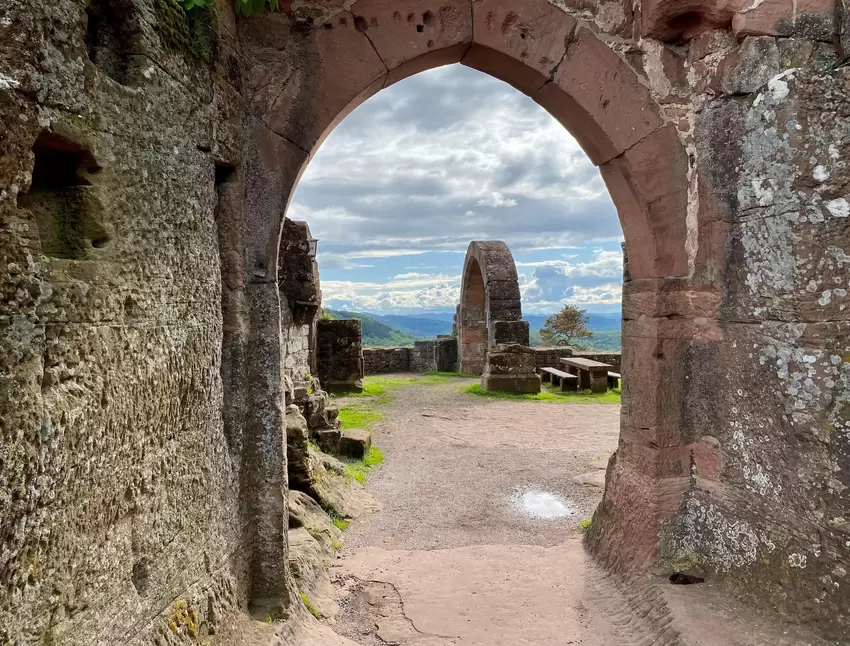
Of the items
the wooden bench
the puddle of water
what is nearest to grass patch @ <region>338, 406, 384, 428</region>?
the puddle of water

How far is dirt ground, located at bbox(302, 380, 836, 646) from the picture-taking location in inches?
112

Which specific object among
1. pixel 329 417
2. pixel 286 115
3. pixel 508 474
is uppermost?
pixel 286 115

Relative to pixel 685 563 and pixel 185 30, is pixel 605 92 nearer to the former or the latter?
pixel 185 30

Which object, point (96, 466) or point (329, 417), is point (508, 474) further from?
point (96, 466)

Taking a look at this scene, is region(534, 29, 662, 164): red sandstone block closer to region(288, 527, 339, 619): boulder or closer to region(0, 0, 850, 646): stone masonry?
region(0, 0, 850, 646): stone masonry

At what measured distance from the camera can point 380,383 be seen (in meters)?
13.7

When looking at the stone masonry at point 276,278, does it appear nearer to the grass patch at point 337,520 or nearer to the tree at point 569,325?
the grass patch at point 337,520

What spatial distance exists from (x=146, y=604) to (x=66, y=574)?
0.45 metres

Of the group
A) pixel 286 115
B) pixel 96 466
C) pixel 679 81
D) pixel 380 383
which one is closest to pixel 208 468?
pixel 96 466

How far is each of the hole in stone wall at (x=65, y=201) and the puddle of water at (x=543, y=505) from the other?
4.05 metres

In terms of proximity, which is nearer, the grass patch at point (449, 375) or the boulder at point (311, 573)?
the boulder at point (311, 573)

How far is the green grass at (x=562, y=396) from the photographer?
34.3 ft

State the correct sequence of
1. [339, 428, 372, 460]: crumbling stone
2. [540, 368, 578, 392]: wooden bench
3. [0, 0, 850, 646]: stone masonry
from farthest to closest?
[540, 368, 578, 392]: wooden bench
[339, 428, 372, 460]: crumbling stone
[0, 0, 850, 646]: stone masonry

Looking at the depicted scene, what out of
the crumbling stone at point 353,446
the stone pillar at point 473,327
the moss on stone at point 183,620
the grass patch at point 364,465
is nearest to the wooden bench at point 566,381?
the stone pillar at point 473,327
